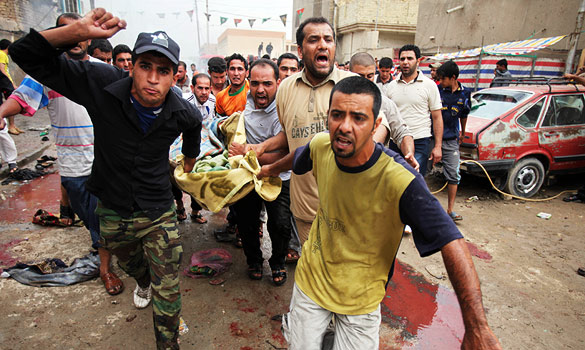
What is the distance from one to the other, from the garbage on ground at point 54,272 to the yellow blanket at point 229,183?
1356mm

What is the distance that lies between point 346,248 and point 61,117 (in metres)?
2.74

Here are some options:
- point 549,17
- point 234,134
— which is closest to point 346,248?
point 234,134

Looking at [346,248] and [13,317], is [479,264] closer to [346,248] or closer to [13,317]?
[346,248]

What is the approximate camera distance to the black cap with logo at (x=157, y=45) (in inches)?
74.3

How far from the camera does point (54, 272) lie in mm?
3178

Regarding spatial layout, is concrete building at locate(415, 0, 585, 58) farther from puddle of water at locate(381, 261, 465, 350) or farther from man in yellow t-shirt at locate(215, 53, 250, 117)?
man in yellow t-shirt at locate(215, 53, 250, 117)

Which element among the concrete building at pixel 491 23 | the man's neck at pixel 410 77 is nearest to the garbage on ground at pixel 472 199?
the man's neck at pixel 410 77

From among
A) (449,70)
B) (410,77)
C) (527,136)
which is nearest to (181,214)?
(410,77)

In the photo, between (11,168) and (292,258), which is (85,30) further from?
(11,168)

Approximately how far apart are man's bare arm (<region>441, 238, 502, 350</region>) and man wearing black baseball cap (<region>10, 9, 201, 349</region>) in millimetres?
1669

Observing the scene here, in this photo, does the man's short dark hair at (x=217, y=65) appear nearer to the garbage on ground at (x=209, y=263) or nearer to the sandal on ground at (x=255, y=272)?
the garbage on ground at (x=209, y=263)

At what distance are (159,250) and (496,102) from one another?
6.37 metres

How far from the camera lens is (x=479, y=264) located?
380 centimetres

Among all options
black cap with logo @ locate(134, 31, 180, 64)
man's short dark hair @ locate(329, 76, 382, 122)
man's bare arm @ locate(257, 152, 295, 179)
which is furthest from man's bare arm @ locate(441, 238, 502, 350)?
black cap with logo @ locate(134, 31, 180, 64)
